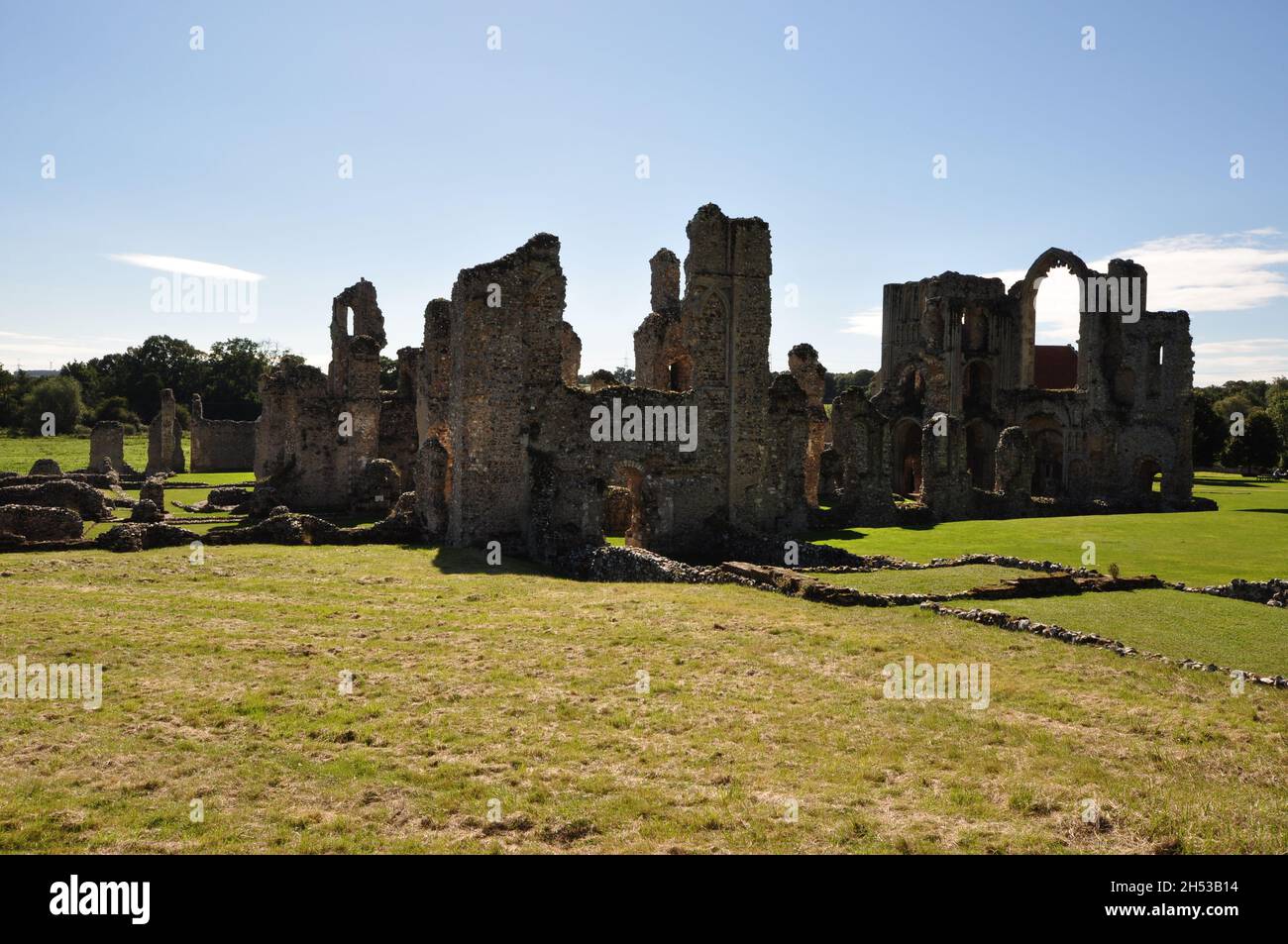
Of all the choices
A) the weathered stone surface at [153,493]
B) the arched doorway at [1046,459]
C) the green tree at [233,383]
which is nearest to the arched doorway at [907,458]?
the arched doorway at [1046,459]

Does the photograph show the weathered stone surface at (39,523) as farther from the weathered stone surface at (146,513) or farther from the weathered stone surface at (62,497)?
A: the weathered stone surface at (62,497)

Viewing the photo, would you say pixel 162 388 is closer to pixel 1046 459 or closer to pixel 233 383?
pixel 233 383

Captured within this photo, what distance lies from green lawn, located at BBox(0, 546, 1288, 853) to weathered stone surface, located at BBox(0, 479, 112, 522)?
14.7 metres

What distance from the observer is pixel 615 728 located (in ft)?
29.7

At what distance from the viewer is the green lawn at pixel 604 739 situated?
6.71 m

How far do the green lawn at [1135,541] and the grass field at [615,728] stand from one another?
494 centimetres

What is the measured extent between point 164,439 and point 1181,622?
166ft

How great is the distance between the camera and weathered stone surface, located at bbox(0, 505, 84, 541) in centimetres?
2239

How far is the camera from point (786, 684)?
1066 centimetres

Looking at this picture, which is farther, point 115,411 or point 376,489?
point 115,411

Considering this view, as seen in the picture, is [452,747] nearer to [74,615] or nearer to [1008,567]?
[74,615]

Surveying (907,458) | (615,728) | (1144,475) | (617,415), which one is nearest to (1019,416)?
(907,458)
